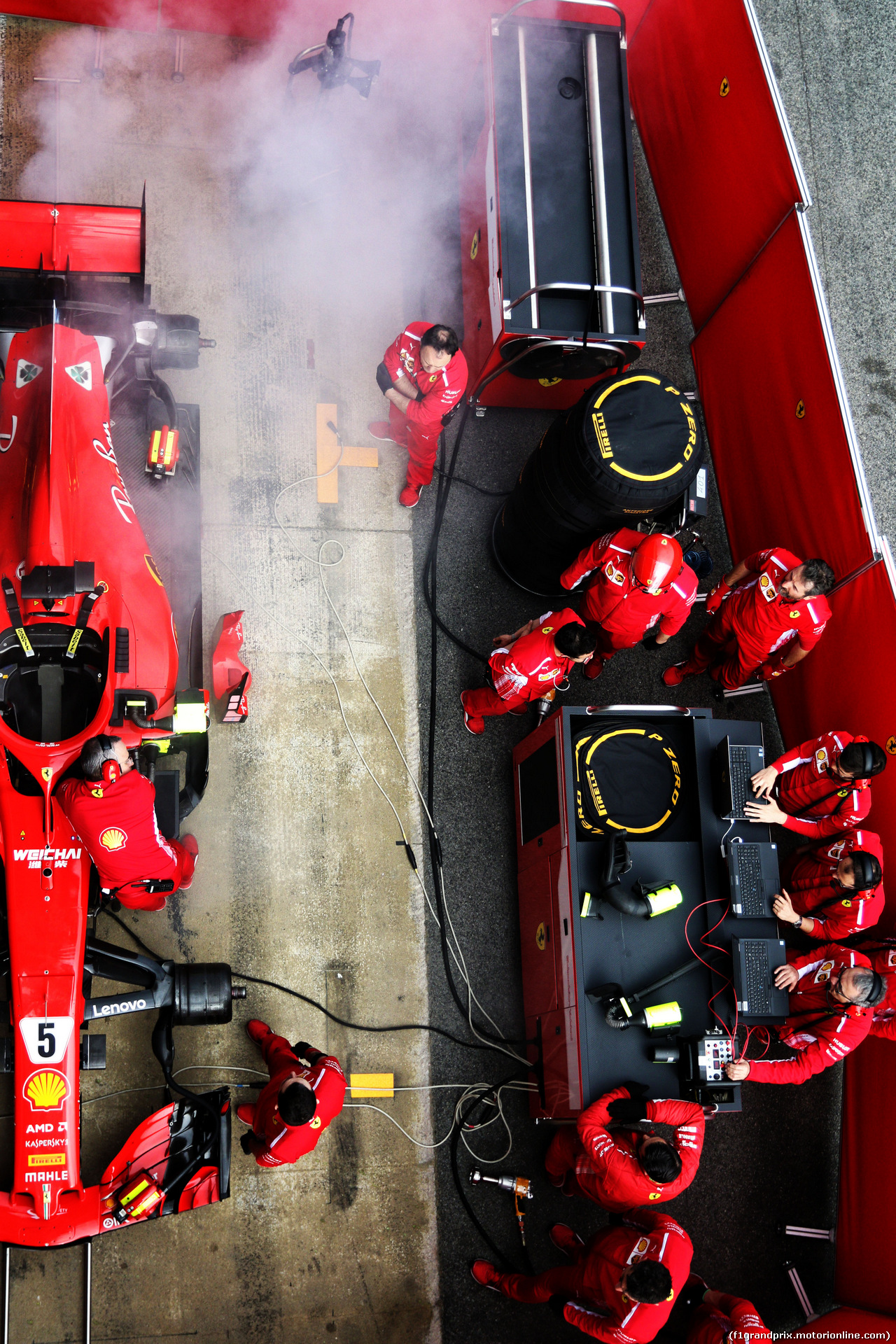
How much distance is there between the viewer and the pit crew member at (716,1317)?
169 inches

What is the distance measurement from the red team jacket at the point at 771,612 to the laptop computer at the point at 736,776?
2.63 feet

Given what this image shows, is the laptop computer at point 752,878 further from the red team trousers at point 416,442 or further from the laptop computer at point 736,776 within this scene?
the red team trousers at point 416,442

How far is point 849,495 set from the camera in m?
4.96

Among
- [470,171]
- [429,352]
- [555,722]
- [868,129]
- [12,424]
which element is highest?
[868,129]

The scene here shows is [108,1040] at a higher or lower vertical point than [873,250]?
lower

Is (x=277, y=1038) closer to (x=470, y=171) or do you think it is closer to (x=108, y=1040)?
(x=108, y=1040)

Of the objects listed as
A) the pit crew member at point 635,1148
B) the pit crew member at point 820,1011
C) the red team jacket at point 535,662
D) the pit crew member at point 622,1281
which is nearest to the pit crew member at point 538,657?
the red team jacket at point 535,662

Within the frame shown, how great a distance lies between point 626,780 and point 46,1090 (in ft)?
9.78

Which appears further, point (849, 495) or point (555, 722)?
point (849, 495)

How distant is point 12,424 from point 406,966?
11.7 ft

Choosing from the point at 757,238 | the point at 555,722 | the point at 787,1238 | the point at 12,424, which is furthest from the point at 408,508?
the point at 787,1238

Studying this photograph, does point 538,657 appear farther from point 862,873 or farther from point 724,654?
point 862,873

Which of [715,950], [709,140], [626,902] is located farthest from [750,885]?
[709,140]

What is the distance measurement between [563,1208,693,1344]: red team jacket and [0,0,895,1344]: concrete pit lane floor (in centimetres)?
78
